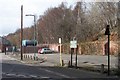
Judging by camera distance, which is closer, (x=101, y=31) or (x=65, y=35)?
(x=101, y=31)

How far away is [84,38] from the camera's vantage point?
294 ft

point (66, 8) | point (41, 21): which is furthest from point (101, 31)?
point (41, 21)

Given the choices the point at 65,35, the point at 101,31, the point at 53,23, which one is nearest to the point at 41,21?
the point at 53,23

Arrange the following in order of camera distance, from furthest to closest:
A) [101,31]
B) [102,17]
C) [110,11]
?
[101,31] < [102,17] < [110,11]

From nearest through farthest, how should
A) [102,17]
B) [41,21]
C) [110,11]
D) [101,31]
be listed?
[110,11] < [102,17] < [101,31] < [41,21]

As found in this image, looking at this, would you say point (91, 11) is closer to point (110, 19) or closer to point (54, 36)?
point (110, 19)

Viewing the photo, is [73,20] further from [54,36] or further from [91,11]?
[91,11]

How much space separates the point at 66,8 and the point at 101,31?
1237 inches

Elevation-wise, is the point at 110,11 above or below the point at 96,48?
above

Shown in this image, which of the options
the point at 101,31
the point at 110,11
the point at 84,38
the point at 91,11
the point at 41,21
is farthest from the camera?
the point at 41,21

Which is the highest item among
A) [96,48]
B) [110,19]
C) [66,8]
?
[66,8]

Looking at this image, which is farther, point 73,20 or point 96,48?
point 73,20

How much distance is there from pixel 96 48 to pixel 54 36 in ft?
132

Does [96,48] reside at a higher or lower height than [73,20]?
lower
